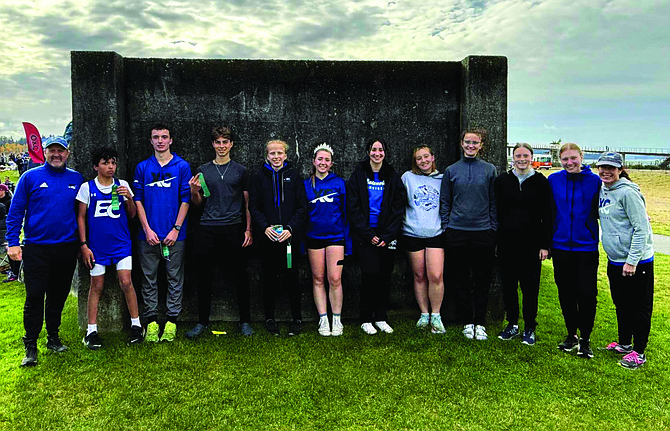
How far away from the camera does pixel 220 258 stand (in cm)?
→ 498

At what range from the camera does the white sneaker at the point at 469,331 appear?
488 centimetres

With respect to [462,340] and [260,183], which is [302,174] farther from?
[462,340]

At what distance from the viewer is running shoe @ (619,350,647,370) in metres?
4.20

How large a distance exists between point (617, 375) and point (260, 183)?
372cm

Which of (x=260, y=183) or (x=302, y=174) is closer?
(x=260, y=183)

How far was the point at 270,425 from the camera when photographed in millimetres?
3264

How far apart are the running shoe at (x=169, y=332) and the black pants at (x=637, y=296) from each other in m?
4.31

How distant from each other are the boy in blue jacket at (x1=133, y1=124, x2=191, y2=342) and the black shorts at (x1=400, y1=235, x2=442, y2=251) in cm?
233

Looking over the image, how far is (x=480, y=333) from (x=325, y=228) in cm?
195

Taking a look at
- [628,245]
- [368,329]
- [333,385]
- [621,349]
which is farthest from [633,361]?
[333,385]

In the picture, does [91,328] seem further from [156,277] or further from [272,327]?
[272,327]

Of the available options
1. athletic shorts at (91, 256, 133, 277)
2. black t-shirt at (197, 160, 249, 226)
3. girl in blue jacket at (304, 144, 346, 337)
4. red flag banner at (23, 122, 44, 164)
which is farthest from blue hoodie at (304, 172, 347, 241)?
red flag banner at (23, 122, 44, 164)

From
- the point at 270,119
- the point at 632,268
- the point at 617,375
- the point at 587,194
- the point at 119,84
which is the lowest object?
the point at 617,375

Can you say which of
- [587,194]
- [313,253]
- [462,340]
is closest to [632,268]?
[587,194]
